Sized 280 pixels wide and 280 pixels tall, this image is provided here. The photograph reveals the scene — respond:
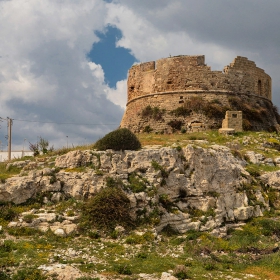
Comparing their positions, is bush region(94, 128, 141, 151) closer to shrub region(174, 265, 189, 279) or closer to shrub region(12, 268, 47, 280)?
shrub region(174, 265, 189, 279)

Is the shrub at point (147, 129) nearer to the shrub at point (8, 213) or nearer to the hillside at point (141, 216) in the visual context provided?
the hillside at point (141, 216)

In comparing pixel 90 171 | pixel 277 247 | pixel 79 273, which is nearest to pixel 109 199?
pixel 90 171

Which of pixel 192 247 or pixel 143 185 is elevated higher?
pixel 143 185

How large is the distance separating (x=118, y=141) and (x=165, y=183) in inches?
91.6

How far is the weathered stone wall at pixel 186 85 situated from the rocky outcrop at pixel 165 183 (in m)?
8.37

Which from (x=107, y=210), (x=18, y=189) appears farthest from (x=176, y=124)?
(x=18, y=189)

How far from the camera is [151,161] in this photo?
1312cm

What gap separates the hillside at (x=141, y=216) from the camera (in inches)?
331

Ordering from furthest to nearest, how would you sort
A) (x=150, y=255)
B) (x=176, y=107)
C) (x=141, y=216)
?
(x=176, y=107), (x=141, y=216), (x=150, y=255)

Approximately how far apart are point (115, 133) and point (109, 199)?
3.40m

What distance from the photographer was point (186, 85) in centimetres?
2316

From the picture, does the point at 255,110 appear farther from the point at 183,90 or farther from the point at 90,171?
the point at 90,171

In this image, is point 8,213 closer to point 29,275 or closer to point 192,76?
point 29,275

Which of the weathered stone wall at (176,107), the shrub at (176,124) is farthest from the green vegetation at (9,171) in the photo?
the shrub at (176,124)
